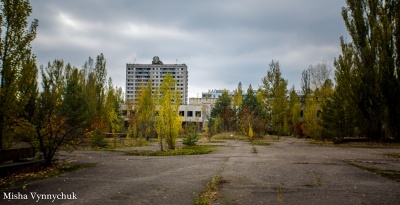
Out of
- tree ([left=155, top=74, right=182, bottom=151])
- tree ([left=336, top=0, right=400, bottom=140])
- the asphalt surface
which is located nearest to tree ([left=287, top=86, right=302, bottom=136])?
tree ([left=336, top=0, right=400, bottom=140])

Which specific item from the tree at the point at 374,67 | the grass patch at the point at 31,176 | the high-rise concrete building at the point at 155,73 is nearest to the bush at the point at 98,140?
the grass patch at the point at 31,176

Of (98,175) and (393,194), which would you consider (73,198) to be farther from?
(393,194)

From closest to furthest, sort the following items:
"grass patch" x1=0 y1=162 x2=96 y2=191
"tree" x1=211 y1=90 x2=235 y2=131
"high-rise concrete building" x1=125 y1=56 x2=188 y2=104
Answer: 1. "grass patch" x1=0 y1=162 x2=96 y2=191
2. "tree" x1=211 y1=90 x2=235 y2=131
3. "high-rise concrete building" x1=125 y1=56 x2=188 y2=104

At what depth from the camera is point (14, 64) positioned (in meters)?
9.74

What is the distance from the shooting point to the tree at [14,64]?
31.0 ft

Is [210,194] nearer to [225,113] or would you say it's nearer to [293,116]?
[293,116]

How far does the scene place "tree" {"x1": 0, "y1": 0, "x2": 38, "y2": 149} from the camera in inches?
372

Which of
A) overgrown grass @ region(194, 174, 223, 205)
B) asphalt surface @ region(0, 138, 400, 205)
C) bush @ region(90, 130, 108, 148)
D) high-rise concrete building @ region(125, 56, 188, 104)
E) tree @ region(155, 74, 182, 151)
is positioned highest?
high-rise concrete building @ region(125, 56, 188, 104)

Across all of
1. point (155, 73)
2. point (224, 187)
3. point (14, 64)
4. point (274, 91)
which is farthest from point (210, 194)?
point (155, 73)

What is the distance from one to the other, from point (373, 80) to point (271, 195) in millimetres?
24256

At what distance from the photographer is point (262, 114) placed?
158ft

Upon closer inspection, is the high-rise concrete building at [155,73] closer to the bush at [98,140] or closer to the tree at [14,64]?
the bush at [98,140]

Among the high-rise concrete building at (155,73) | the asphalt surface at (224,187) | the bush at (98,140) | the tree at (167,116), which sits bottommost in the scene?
the asphalt surface at (224,187)

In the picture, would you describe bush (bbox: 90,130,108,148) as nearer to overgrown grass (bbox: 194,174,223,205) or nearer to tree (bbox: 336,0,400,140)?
overgrown grass (bbox: 194,174,223,205)
